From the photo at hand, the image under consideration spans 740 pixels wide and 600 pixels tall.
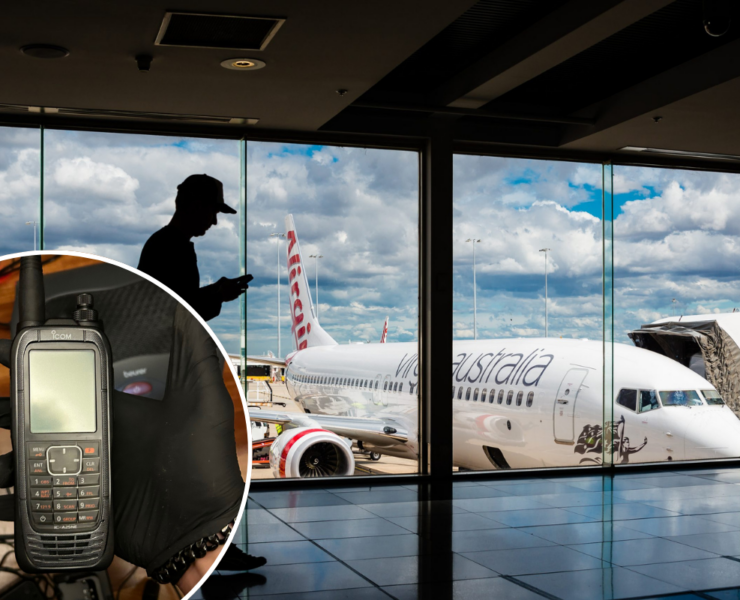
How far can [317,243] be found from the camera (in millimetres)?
5805

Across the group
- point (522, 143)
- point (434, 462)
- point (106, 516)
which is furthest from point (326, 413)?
point (106, 516)

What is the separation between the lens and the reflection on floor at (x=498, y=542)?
3.12 metres

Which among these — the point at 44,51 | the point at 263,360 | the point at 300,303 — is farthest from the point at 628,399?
the point at 44,51

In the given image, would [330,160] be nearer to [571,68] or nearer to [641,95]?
[571,68]

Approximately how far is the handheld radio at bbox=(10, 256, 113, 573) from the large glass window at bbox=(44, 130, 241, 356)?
4620 mm

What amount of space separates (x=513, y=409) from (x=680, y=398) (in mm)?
1476

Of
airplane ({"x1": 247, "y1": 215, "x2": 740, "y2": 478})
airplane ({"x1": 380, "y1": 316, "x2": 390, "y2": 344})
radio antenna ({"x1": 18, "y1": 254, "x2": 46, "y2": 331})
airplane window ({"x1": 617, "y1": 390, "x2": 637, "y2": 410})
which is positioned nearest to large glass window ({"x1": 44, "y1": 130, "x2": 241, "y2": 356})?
airplane ({"x1": 247, "y1": 215, "x2": 740, "y2": 478})

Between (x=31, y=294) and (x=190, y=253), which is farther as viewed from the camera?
(x=190, y=253)

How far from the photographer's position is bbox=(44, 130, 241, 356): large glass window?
511cm

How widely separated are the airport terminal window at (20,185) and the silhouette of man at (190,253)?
3330 mm

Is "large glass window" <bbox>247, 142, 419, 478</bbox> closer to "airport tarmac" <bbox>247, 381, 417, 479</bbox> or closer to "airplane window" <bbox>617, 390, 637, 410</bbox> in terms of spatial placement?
"airport tarmac" <bbox>247, 381, 417, 479</bbox>

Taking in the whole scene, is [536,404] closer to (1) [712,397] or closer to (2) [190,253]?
(1) [712,397]

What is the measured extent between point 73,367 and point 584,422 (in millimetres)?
6699

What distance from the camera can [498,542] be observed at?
3902mm
